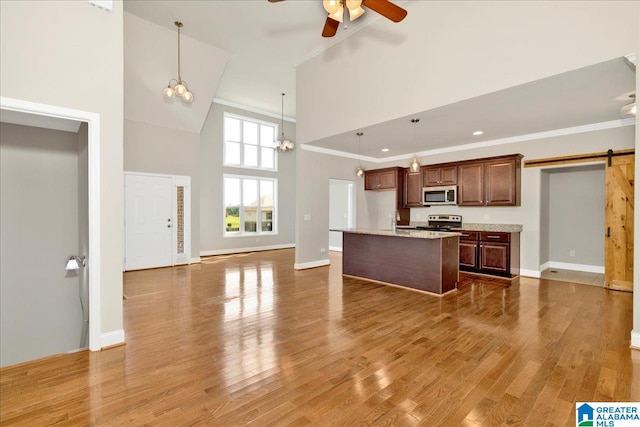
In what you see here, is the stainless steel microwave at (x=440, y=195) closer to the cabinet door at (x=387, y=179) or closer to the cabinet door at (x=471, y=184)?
the cabinet door at (x=471, y=184)

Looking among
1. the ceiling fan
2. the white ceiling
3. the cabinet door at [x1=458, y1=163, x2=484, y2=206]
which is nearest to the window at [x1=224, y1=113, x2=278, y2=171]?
the white ceiling

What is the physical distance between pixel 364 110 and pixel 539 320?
3927mm

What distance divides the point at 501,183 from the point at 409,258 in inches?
110

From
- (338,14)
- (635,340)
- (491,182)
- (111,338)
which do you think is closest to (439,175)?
(491,182)

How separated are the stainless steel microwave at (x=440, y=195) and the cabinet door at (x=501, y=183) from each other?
26.5 inches

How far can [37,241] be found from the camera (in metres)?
3.21

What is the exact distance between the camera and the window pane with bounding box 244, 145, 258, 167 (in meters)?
9.15

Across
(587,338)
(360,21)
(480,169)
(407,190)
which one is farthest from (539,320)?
(360,21)

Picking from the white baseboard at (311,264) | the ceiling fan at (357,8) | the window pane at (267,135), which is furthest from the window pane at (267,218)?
the ceiling fan at (357,8)

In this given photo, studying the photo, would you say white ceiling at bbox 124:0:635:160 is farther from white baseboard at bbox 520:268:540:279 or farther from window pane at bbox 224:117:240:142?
white baseboard at bbox 520:268:540:279

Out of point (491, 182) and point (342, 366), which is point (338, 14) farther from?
point (491, 182)

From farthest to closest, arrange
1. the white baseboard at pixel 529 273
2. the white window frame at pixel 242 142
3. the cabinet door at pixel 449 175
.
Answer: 1. the white window frame at pixel 242 142
2. the cabinet door at pixel 449 175
3. the white baseboard at pixel 529 273

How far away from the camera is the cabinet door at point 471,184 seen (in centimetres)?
609
